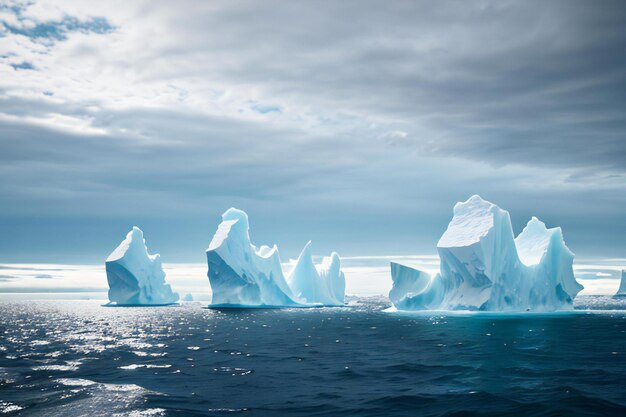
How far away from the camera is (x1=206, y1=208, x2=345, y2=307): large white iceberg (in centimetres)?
6612

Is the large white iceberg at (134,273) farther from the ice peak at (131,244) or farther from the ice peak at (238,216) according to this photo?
the ice peak at (238,216)

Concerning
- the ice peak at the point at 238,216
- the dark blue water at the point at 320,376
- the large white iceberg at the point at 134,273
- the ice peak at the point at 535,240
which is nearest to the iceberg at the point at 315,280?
the ice peak at the point at 238,216

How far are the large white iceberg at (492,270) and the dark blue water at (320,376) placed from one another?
16.4 metres

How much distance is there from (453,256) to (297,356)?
2933 cm

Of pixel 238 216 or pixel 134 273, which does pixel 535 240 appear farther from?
pixel 134 273

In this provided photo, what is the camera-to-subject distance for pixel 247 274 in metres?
68.6

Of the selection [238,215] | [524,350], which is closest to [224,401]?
[524,350]

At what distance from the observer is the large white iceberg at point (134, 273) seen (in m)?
73.9

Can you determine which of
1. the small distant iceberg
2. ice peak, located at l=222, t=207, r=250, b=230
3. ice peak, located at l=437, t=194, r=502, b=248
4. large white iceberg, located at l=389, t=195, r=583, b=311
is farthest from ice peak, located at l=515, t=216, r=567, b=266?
the small distant iceberg

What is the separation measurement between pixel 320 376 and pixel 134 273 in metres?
62.0

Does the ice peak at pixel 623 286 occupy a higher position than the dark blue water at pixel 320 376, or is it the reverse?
the dark blue water at pixel 320 376

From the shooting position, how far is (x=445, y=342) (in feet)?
98.3

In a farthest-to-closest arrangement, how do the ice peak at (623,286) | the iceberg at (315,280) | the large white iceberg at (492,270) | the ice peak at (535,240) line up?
1. the ice peak at (623,286)
2. the iceberg at (315,280)
3. the ice peak at (535,240)
4. the large white iceberg at (492,270)

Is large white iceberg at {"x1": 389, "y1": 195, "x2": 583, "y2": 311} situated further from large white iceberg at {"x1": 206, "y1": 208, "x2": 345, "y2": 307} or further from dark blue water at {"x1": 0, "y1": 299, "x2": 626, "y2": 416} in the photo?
large white iceberg at {"x1": 206, "y1": 208, "x2": 345, "y2": 307}
